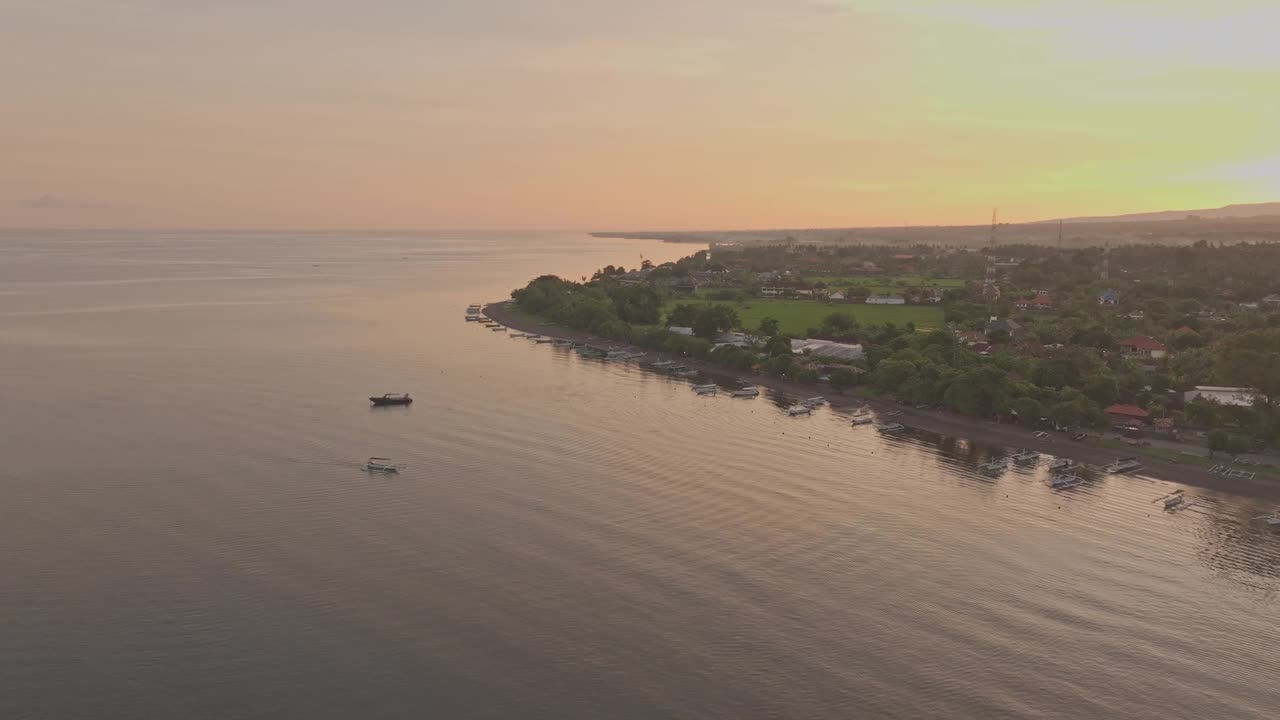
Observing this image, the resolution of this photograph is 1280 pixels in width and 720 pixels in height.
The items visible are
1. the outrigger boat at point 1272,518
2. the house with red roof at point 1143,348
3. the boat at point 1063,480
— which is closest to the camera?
the outrigger boat at point 1272,518

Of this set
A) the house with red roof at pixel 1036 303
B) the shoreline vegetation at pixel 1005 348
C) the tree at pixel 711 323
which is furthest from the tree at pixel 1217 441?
the house with red roof at pixel 1036 303

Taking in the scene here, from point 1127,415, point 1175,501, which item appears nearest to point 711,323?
point 1127,415

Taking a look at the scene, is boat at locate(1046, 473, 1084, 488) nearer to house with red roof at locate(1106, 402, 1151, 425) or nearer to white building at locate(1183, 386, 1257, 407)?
house with red roof at locate(1106, 402, 1151, 425)

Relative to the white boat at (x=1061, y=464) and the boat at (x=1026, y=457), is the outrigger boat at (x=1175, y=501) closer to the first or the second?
the white boat at (x=1061, y=464)

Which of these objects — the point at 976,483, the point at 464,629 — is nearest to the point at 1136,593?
the point at 976,483

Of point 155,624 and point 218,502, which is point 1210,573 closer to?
point 155,624
